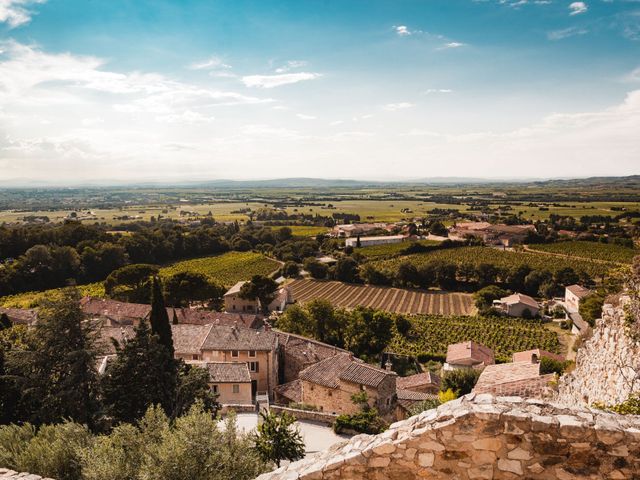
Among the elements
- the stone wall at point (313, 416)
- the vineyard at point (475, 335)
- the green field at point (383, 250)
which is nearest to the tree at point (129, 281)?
the vineyard at point (475, 335)

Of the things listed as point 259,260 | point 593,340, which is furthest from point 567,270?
point 593,340

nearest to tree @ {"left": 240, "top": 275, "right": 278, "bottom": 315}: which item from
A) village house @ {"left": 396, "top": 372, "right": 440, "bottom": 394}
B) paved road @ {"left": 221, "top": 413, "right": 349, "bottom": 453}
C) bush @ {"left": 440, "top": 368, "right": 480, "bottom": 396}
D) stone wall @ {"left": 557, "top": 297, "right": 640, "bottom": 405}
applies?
village house @ {"left": 396, "top": 372, "right": 440, "bottom": 394}

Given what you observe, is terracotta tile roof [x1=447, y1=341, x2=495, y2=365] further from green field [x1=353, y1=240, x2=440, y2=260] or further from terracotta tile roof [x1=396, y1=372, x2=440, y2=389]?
green field [x1=353, y1=240, x2=440, y2=260]

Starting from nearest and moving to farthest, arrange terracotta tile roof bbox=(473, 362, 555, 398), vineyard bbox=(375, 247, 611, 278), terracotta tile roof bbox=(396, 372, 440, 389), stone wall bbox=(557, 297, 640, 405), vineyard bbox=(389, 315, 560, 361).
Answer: stone wall bbox=(557, 297, 640, 405) < terracotta tile roof bbox=(473, 362, 555, 398) < terracotta tile roof bbox=(396, 372, 440, 389) < vineyard bbox=(389, 315, 560, 361) < vineyard bbox=(375, 247, 611, 278)

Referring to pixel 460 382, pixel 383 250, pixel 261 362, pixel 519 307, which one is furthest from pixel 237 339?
pixel 383 250

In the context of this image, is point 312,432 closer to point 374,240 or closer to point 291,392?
point 291,392

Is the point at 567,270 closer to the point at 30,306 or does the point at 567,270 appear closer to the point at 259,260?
the point at 259,260
